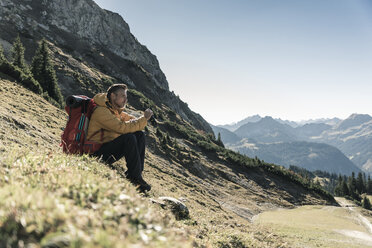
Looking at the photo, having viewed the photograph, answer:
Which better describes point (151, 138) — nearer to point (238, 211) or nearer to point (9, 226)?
point (238, 211)

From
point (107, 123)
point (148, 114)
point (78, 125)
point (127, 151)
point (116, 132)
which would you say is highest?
point (148, 114)

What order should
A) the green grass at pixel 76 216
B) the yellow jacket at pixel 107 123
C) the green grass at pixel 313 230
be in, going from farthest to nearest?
the green grass at pixel 313 230
the yellow jacket at pixel 107 123
the green grass at pixel 76 216

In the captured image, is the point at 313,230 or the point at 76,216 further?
the point at 313,230

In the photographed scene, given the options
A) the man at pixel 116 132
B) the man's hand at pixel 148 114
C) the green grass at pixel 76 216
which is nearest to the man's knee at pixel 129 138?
the man at pixel 116 132

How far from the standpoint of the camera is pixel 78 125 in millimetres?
7105

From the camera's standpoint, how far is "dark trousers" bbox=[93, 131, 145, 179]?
7.07 m

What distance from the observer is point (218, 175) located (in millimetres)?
63250

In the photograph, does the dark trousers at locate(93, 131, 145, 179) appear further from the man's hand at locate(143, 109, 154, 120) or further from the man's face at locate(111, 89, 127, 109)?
the man's face at locate(111, 89, 127, 109)

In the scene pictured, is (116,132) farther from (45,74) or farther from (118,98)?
(45,74)

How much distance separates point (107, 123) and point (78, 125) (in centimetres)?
93

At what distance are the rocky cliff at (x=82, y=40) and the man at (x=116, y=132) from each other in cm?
5835

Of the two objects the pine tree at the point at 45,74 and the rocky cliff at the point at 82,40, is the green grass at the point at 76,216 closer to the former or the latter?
the pine tree at the point at 45,74

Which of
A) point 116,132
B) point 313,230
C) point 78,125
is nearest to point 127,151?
point 116,132

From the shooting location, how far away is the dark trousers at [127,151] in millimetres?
7074
